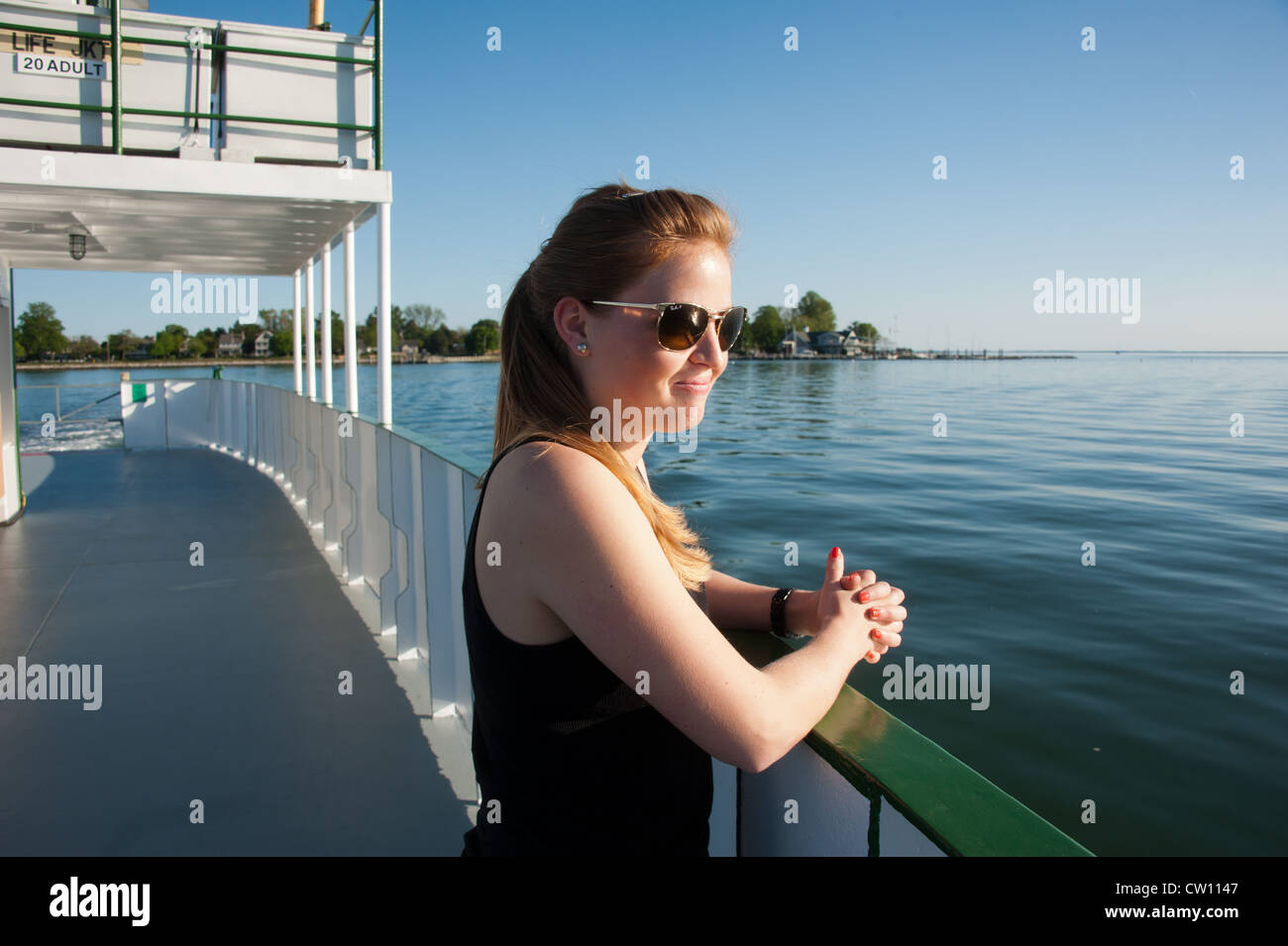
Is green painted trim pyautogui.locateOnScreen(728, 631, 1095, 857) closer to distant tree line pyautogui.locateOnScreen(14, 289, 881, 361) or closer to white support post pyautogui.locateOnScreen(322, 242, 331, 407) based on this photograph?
white support post pyautogui.locateOnScreen(322, 242, 331, 407)

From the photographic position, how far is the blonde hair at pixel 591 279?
1.30 m

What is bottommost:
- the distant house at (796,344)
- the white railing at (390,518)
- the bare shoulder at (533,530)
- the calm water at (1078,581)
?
the calm water at (1078,581)

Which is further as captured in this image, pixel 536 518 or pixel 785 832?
pixel 785 832

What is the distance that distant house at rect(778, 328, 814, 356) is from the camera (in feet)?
414

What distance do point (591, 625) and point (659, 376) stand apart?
44 centimetres

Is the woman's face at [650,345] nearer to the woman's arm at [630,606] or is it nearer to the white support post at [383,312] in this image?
the woman's arm at [630,606]

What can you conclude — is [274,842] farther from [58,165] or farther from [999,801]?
[58,165]

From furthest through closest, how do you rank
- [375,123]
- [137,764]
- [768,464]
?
[768,464] → [375,123] → [137,764]

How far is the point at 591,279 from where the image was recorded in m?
1.32

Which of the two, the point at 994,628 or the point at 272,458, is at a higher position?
the point at 272,458

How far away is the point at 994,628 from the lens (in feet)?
28.0

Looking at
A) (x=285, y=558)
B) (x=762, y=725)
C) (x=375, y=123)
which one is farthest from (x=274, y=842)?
(x=375, y=123)

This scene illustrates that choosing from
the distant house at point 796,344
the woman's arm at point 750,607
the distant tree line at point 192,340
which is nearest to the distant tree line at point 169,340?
the distant tree line at point 192,340

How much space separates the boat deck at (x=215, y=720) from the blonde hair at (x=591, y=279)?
2.00 meters
